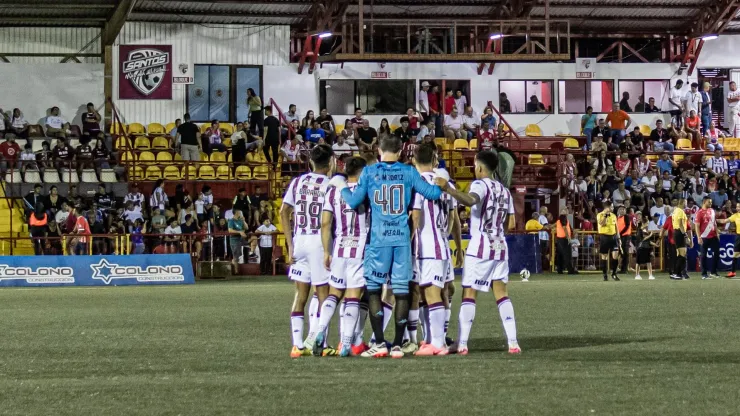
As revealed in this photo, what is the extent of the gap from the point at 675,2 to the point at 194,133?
1688cm

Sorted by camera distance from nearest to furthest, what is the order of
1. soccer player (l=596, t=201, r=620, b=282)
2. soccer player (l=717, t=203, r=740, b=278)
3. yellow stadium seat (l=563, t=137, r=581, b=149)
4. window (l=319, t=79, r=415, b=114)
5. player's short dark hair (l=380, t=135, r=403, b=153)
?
player's short dark hair (l=380, t=135, r=403, b=153)
soccer player (l=596, t=201, r=620, b=282)
soccer player (l=717, t=203, r=740, b=278)
yellow stadium seat (l=563, t=137, r=581, b=149)
window (l=319, t=79, r=415, b=114)

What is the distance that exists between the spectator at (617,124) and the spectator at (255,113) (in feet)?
37.8

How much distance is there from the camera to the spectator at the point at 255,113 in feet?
117

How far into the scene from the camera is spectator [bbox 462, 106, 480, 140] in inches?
1512

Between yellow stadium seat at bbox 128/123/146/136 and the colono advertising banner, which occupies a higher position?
yellow stadium seat at bbox 128/123/146/136

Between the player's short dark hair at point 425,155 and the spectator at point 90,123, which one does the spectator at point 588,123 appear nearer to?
the spectator at point 90,123

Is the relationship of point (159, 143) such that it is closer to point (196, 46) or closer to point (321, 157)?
point (196, 46)

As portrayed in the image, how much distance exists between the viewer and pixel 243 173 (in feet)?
114

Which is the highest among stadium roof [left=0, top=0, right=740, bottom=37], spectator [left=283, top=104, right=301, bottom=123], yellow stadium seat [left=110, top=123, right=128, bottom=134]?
stadium roof [left=0, top=0, right=740, bottom=37]

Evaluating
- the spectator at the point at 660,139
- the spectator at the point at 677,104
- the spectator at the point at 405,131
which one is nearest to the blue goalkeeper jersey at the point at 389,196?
the spectator at the point at 405,131

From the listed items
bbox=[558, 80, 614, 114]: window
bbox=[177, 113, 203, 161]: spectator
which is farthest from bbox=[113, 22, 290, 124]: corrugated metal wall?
bbox=[558, 80, 614, 114]: window

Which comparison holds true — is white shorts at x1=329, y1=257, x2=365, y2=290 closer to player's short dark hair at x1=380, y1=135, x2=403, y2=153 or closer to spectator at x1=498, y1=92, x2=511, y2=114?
player's short dark hair at x1=380, y1=135, x2=403, y2=153

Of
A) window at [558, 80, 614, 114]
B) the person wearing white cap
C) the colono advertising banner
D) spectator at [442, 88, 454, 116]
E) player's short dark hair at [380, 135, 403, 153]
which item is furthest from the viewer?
window at [558, 80, 614, 114]

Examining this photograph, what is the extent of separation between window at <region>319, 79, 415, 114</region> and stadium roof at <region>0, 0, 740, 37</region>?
245cm
